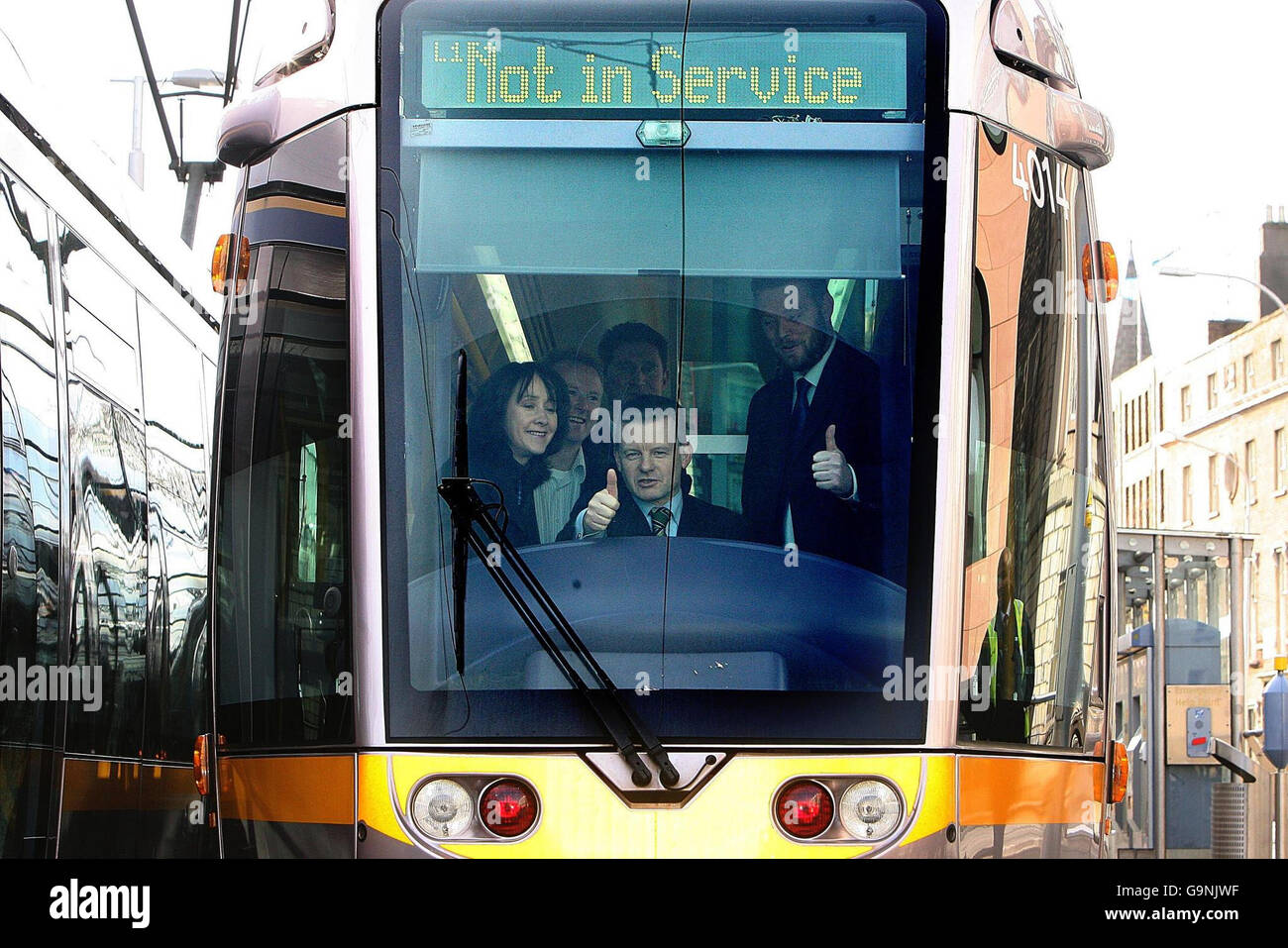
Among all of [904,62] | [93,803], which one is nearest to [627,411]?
[904,62]

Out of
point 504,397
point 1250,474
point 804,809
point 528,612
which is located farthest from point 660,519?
point 1250,474

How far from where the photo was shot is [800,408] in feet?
14.7

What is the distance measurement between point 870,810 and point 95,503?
9.59ft

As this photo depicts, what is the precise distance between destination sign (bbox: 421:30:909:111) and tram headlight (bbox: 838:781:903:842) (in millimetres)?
1650

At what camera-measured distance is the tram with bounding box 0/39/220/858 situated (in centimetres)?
536

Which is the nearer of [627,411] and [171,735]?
[627,411]

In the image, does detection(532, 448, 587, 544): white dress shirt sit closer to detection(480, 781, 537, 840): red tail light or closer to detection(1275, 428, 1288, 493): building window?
detection(480, 781, 537, 840): red tail light

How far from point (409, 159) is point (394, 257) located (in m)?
0.25

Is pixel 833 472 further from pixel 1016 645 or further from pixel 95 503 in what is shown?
pixel 95 503

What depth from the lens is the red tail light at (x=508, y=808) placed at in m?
4.26
